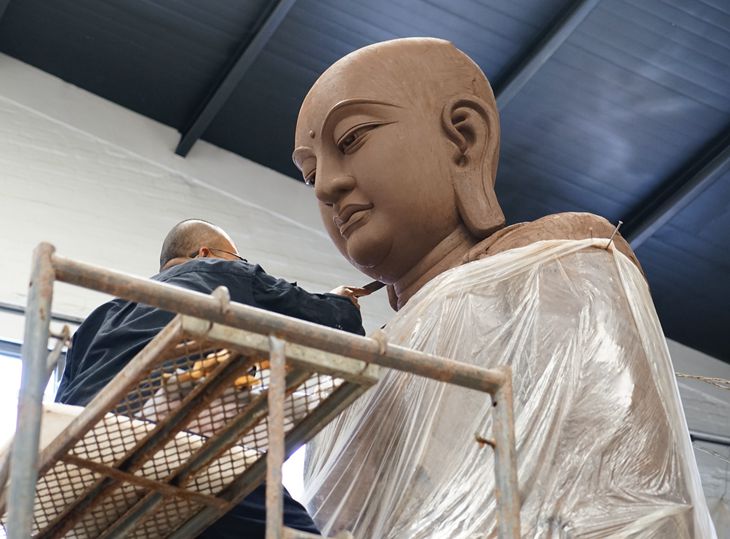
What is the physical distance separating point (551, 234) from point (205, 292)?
1163 mm

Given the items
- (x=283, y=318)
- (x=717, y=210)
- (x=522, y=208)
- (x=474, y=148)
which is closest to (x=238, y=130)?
(x=522, y=208)

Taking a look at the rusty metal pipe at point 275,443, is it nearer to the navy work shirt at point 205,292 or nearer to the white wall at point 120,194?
the navy work shirt at point 205,292

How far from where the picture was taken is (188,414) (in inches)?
121

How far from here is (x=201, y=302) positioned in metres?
2.74

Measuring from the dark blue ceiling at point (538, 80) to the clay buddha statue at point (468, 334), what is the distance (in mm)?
4117

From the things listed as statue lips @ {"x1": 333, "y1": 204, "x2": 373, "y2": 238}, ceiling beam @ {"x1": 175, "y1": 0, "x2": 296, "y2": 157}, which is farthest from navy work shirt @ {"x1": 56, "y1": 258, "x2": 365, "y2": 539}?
ceiling beam @ {"x1": 175, "y1": 0, "x2": 296, "y2": 157}

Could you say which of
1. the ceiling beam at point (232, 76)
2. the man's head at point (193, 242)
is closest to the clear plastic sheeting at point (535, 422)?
the man's head at point (193, 242)

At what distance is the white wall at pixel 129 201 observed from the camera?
9.29 m

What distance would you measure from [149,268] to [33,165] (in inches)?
41.1

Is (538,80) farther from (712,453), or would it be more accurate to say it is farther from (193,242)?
(193,242)

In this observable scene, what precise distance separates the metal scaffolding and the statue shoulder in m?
1.17

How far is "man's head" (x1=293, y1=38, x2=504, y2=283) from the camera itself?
14.7 ft

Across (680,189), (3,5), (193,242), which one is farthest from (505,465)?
(3,5)

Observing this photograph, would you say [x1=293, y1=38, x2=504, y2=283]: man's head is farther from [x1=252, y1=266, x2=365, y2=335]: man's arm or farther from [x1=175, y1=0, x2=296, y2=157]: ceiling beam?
[x1=175, y1=0, x2=296, y2=157]: ceiling beam
